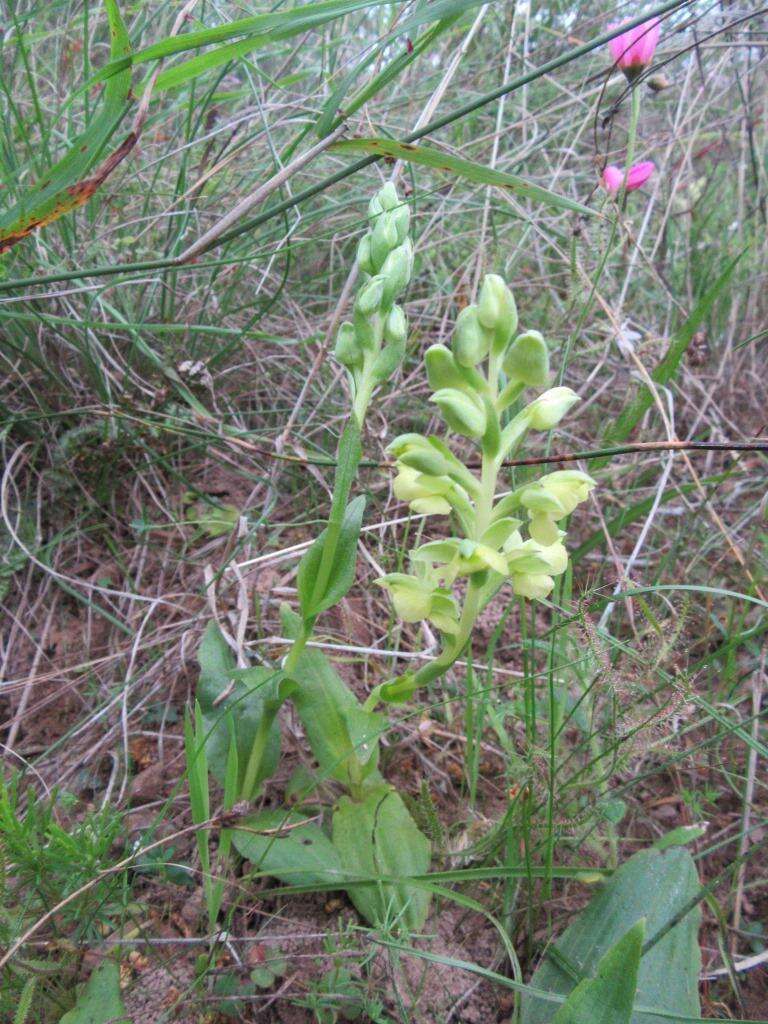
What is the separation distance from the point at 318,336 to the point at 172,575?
0.73 metres

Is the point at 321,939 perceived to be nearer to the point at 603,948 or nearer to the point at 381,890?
the point at 381,890

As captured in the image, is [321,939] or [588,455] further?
[588,455]

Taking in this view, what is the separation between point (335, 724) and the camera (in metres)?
1.35

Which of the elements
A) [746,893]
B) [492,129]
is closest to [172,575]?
[746,893]

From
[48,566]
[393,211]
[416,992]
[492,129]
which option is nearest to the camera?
[416,992]

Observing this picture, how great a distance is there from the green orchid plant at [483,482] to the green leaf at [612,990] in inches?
17.7

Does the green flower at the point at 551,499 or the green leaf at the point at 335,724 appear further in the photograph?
the green leaf at the point at 335,724

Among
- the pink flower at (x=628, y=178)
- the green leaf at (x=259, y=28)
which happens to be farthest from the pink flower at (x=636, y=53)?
the green leaf at (x=259, y=28)

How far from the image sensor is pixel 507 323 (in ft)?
3.78

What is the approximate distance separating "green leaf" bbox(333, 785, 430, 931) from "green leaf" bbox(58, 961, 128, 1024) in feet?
1.20

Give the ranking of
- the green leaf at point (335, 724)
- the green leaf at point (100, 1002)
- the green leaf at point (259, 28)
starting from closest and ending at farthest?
1. the green leaf at point (100, 1002)
2. the green leaf at point (259, 28)
3. the green leaf at point (335, 724)

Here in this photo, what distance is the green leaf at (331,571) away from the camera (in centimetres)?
123

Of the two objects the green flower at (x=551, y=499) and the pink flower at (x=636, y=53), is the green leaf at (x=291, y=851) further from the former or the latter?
the pink flower at (x=636, y=53)

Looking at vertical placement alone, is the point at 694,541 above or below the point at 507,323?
below
